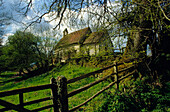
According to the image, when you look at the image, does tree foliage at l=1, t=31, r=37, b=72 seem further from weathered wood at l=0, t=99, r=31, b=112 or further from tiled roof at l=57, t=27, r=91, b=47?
weathered wood at l=0, t=99, r=31, b=112

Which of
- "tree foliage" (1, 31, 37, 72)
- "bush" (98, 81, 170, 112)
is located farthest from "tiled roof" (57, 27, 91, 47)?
"tree foliage" (1, 31, 37, 72)

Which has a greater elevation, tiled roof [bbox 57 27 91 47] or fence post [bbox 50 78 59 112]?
tiled roof [bbox 57 27 91 47]

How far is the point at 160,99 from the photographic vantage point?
A: 136 inches

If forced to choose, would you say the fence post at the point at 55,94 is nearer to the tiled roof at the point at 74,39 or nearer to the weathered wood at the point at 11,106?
the weathered wood at the point at 11,106

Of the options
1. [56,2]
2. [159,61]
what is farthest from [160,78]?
[56,2]

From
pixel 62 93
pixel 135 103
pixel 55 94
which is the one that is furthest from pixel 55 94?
pixel 135 103

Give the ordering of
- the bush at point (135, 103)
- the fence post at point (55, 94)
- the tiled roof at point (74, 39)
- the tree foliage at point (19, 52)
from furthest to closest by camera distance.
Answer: the tree foliage at point (19, 52)
the tiled roof at point (74, 39)
the bush at point (135, 103)
the fence post at point (55, 94)

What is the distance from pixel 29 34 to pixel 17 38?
2461 mm

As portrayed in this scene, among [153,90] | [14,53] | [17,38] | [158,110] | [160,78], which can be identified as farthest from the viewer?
[17,38]

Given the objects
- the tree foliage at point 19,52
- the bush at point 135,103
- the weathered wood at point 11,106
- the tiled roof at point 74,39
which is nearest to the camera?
the weathered wood at point 11,106

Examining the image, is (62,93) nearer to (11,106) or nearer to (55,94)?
(55,94)

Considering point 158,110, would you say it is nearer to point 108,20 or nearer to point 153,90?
point 153,90

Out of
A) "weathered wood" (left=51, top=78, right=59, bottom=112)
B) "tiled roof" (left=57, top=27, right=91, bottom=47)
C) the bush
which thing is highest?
"tiled roof" (left=57, top=27, right=91, bottom=47)

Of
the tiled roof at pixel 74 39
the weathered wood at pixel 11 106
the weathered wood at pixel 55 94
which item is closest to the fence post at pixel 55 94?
the weathered wood at pixel 55 94
